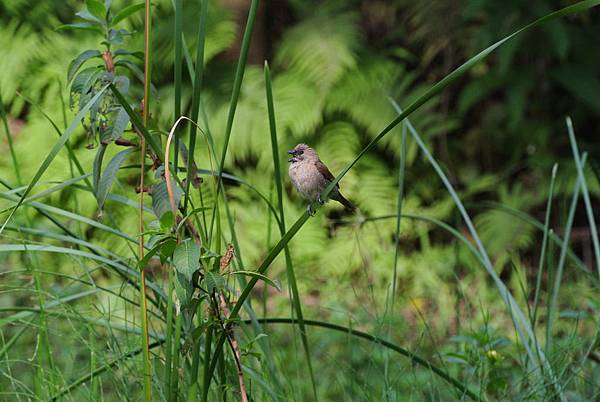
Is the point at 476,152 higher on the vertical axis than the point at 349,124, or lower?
lower

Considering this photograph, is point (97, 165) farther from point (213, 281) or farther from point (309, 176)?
point (309, 176)

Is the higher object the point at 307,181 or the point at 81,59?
the point at 81,59

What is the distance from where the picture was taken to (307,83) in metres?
4.95

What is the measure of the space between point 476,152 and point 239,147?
1512 millimetres

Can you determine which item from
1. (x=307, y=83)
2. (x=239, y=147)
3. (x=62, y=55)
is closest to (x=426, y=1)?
(x=307, y=83)

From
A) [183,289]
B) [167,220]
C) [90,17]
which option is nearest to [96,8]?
[90,17]

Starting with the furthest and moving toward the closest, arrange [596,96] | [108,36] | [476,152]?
[476,152] → [596,96] → [108,36]

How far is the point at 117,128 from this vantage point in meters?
1.43

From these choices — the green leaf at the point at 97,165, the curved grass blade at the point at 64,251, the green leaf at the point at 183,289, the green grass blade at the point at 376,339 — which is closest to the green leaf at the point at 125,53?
the green leaf at the point at 97,165

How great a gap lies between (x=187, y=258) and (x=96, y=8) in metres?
0.58

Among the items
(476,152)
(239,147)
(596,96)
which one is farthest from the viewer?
(476,152)

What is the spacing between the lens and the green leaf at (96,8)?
1.53 m

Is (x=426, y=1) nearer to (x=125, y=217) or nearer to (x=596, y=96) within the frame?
(x=596, y=96)

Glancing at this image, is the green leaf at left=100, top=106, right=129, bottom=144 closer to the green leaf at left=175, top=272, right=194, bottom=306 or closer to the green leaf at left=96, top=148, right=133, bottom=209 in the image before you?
the green leaf at left=96, top=148, right=133, bottom=209
